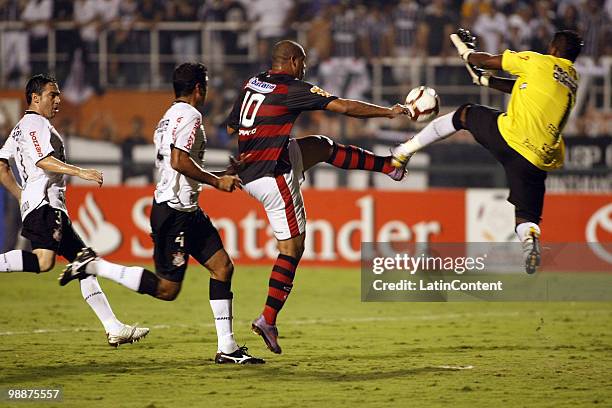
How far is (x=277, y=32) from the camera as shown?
701 inches

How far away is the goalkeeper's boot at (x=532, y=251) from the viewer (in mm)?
8617

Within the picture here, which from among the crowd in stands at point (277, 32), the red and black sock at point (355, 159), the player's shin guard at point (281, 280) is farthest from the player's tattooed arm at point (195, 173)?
the crowd in stands at point (277, 32)

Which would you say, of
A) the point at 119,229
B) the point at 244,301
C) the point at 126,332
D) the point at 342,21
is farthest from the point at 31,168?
the point at 342,21

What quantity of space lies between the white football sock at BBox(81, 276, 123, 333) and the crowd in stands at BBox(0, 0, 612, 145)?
8.47 metres

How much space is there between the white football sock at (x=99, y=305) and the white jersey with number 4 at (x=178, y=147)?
3.79 feet

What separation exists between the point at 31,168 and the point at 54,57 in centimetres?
968

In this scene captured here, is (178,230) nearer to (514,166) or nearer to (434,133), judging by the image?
(434,133)

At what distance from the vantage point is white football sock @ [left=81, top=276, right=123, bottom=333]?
29.4 feet

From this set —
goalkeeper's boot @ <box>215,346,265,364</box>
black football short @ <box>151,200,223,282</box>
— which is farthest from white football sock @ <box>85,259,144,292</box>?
goalkeeper's boot @ <box>215,346,265,364</box>

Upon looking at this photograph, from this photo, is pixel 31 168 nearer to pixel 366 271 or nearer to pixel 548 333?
pixel 548 333

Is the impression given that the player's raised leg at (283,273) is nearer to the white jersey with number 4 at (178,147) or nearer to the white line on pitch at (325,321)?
the white jersey with number 4 at (178,147)

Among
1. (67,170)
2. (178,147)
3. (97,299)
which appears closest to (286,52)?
(178,147)

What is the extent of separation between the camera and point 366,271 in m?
16.0

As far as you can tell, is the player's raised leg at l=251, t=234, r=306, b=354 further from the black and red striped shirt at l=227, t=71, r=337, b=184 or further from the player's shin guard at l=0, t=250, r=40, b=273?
the player's shin guard at l=0, t=250, r=40, b=273
